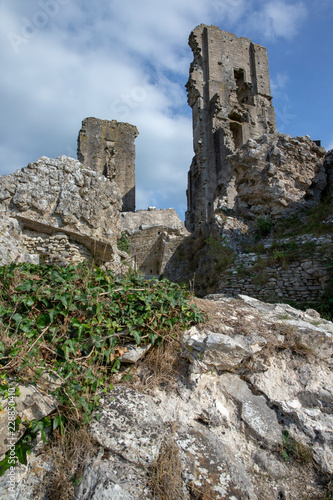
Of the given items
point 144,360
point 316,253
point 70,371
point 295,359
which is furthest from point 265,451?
point 316,253

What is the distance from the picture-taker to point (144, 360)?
2.91m

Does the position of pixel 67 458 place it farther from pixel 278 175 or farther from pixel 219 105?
pixel 219 105

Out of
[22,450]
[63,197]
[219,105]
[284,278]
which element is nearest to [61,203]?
[63,197]

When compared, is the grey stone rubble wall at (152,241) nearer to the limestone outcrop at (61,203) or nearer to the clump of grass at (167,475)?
the limestone outcrop at (61,203)

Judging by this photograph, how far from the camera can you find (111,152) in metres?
20.9

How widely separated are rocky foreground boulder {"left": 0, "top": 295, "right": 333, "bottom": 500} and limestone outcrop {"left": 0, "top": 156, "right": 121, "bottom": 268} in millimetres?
3720

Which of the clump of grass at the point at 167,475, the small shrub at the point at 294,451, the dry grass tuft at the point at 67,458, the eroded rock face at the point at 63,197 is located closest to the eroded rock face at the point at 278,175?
the eroded rock face at the point at 63,197

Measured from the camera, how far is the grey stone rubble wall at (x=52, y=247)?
6.34m

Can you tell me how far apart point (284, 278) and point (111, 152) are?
54.6 ft

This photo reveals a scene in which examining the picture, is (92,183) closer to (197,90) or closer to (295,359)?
(295,359)

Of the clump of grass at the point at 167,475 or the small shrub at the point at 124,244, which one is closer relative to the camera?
the clump of grass at the point at 167,475

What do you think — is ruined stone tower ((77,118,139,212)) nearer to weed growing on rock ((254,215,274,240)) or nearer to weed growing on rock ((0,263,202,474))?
weed growing on rock ((254,215,274,240))

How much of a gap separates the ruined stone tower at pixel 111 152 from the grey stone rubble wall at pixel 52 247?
14145mm

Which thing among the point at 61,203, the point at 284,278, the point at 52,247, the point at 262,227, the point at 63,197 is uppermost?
the point at 262,227
